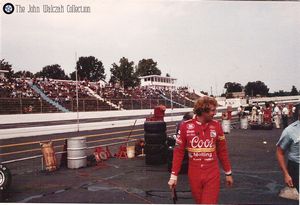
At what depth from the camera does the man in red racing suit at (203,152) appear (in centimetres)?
448

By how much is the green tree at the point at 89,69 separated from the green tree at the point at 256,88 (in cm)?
4237

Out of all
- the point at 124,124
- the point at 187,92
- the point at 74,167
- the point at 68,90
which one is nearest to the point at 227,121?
the point at 124,124

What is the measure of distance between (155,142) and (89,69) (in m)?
80.2

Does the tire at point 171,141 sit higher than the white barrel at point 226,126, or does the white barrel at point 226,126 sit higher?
→ the tire at point 171,141

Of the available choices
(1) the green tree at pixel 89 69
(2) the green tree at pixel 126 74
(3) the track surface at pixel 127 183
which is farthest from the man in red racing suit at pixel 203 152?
(1) the green tree at pixel 89 69

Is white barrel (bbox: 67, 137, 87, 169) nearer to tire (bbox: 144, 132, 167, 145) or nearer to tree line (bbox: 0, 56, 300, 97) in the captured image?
tire (bbox: 144, 132, 167, 145)

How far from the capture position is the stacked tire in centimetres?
1003

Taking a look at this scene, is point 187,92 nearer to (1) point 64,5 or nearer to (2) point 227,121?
(2) point 227,121

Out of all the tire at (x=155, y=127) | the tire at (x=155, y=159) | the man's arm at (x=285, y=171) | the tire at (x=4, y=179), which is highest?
the tire at (x=155, y=127)

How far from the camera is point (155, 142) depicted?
10164mm

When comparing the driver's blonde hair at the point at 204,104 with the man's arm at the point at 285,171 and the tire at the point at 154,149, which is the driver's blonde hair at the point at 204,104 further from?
the tire at the point at 154,149

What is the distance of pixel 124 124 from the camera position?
26.1 metres

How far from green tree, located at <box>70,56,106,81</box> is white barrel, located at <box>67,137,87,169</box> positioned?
7858 centimetres

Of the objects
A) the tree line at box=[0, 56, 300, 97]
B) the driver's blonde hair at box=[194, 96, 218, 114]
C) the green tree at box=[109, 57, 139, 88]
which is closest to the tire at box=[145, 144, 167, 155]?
the driver's blonde hair at box=[194, 96, 218, 114]
